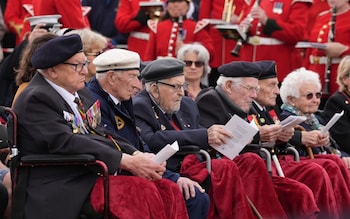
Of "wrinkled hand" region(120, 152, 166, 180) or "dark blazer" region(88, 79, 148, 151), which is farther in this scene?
"dark blazer" region(88, 79, 148, 151)

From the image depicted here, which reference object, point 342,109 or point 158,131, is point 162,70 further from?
point 342,109

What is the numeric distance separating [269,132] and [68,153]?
98.6 inches

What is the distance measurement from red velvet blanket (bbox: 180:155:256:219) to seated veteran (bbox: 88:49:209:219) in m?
0.30

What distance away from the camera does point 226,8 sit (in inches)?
487

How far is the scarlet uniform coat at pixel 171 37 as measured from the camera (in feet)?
39.2

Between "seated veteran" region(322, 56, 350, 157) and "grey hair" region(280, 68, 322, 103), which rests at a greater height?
"grey hair" region(280, 68, 322, 103)

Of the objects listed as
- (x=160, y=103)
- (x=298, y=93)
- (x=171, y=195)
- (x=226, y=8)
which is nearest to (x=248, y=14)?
(x=226, y=8)

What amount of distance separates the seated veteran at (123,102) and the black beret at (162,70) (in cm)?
37

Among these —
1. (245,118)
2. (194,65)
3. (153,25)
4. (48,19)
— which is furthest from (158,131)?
(153,25)

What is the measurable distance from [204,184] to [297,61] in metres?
4.91

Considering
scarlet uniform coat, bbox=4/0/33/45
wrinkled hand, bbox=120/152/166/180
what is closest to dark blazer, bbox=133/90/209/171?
wrinkled hand, bbox=120/152/166/180

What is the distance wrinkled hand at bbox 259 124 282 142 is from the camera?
8547mm

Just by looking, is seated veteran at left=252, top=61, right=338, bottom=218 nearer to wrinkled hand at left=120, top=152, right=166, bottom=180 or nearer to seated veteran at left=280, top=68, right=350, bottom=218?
seated veteran at left=280, top=68, right=350, bottom=218

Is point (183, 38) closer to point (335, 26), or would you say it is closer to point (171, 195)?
point (335, 26)
